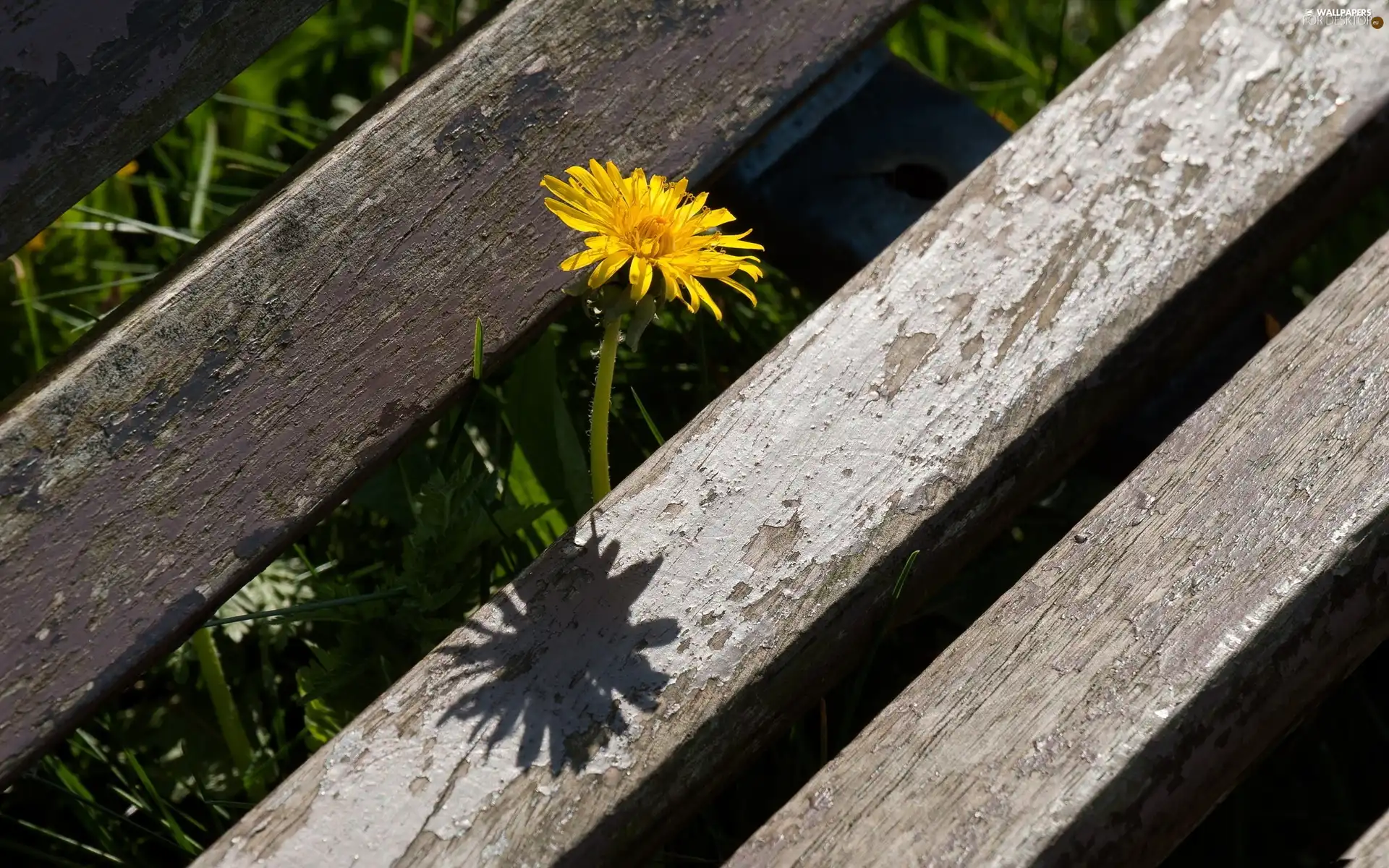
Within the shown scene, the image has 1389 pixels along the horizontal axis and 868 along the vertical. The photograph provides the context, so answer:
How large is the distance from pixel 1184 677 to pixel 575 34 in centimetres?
87

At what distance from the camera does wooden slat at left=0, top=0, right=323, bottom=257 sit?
3.68 ft

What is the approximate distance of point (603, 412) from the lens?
49.8 inches

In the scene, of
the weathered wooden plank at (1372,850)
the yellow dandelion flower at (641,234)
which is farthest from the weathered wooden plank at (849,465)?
the weathered wooden plank at (1372,850)

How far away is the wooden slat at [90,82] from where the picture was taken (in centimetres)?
112

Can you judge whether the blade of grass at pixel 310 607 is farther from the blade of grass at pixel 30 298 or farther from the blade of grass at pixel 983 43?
the blade of grass at pixel 983 43

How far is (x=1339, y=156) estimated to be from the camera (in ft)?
4.36

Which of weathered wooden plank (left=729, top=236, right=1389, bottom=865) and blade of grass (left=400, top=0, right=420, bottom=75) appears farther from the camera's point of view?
blade of grass (left=400, top=0, right=420, bottom=75)

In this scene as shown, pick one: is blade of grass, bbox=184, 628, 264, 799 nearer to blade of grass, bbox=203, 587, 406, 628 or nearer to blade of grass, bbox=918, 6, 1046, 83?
blade of grass, bbox=203, 587, 406, 628

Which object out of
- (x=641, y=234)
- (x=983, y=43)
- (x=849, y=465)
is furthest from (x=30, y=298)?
(x=983, y=43)

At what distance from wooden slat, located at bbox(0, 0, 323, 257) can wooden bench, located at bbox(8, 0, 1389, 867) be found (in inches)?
4.9

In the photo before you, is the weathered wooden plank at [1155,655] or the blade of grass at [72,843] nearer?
the weathered wooden plank at [1155,655]

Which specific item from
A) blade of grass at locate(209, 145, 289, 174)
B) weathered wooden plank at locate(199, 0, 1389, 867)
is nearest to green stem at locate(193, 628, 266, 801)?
weathered wooden plank at locate(199, 0, 1389, 867)

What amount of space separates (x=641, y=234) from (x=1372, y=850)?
84 centimetres

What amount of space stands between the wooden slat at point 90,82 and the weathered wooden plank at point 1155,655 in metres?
0.87
